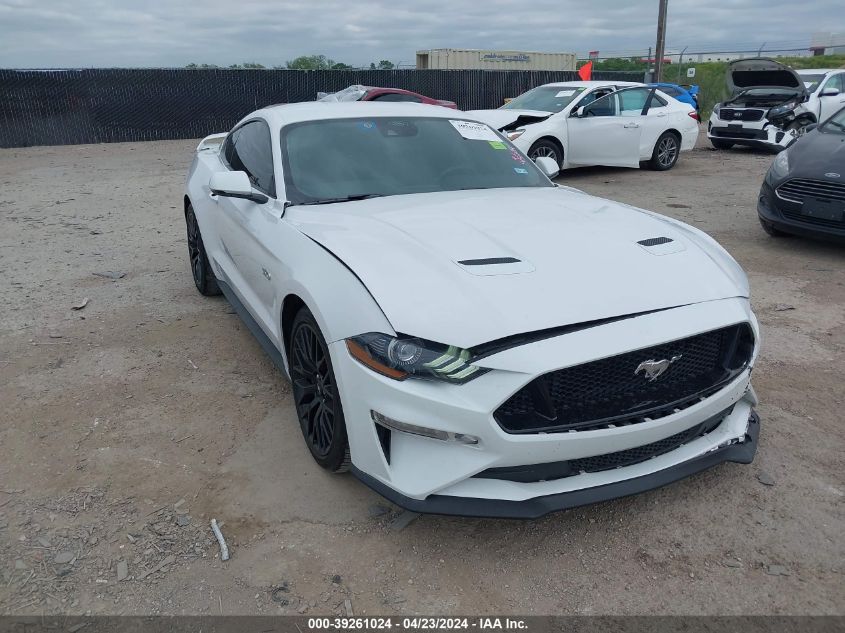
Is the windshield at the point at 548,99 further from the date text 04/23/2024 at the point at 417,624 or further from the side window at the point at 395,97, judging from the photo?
the date text 04/23/2024 at the point at 417,624

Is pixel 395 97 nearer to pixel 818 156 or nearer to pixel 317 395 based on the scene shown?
pixel 818 156

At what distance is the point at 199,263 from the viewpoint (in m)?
5.46

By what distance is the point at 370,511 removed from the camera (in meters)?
2.88

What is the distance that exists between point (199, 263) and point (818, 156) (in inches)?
227

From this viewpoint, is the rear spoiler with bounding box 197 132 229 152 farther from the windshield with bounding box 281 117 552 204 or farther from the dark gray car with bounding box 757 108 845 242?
the dark gray car with bounding box 757 108 845 242

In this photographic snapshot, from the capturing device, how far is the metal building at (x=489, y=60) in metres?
31.7

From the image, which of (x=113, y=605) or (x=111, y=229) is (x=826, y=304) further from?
(x=111, y=229)

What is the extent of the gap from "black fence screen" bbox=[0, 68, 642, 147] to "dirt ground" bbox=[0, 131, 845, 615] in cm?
1507

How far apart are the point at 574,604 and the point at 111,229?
7435 mm

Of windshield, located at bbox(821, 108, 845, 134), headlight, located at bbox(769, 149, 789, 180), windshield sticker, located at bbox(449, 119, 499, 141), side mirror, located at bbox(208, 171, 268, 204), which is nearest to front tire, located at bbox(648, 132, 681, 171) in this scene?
windshield, located at bbox(821, 108, 845, 134)

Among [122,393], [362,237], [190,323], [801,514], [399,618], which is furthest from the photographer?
[190,323]

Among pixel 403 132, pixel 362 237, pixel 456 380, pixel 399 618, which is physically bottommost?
pixel 399 618

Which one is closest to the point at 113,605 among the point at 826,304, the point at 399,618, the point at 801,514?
the point at 399,618

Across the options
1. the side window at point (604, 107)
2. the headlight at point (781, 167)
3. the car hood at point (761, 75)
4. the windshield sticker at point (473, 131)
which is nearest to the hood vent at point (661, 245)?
the windshield sticker at point (473, 131)
